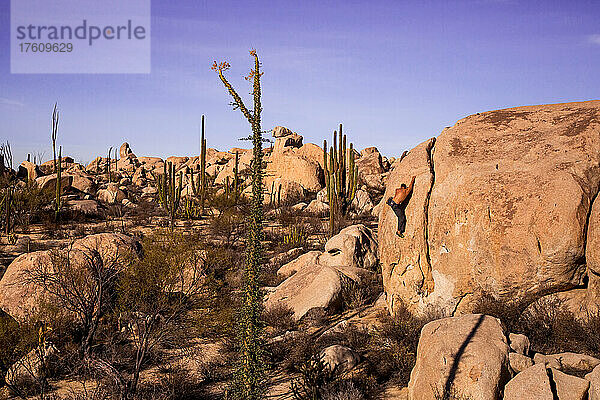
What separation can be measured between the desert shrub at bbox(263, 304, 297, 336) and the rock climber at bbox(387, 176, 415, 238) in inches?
117

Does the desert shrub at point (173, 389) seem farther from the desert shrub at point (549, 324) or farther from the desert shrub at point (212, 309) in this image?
the desert shrub at point (549, 324)

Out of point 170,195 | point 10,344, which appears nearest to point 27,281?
point 10,344

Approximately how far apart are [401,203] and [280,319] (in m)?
3.58

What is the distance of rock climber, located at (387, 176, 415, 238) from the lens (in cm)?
915

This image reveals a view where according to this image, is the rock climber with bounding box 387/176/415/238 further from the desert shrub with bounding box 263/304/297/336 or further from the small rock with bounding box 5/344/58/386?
the small rock with bounding box 5/344/58/386

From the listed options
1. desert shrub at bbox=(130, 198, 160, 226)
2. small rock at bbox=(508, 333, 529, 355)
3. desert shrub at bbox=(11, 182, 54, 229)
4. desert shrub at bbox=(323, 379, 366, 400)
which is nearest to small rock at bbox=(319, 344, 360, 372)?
desert shrub at bbox=(323, 379, 366, 400)

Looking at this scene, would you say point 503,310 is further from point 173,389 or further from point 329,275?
point 173,389

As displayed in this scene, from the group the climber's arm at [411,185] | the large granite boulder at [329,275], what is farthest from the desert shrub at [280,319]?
the climber's arm at [411,185]

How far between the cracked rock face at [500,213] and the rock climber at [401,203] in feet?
0.44

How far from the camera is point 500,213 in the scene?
7.79m

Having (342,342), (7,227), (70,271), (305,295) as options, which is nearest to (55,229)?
(7,227)

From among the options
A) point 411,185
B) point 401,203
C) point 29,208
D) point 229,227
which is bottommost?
point 229,227

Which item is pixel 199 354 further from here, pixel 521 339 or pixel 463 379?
pixel 521 339

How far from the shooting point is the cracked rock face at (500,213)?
23.9 feet
